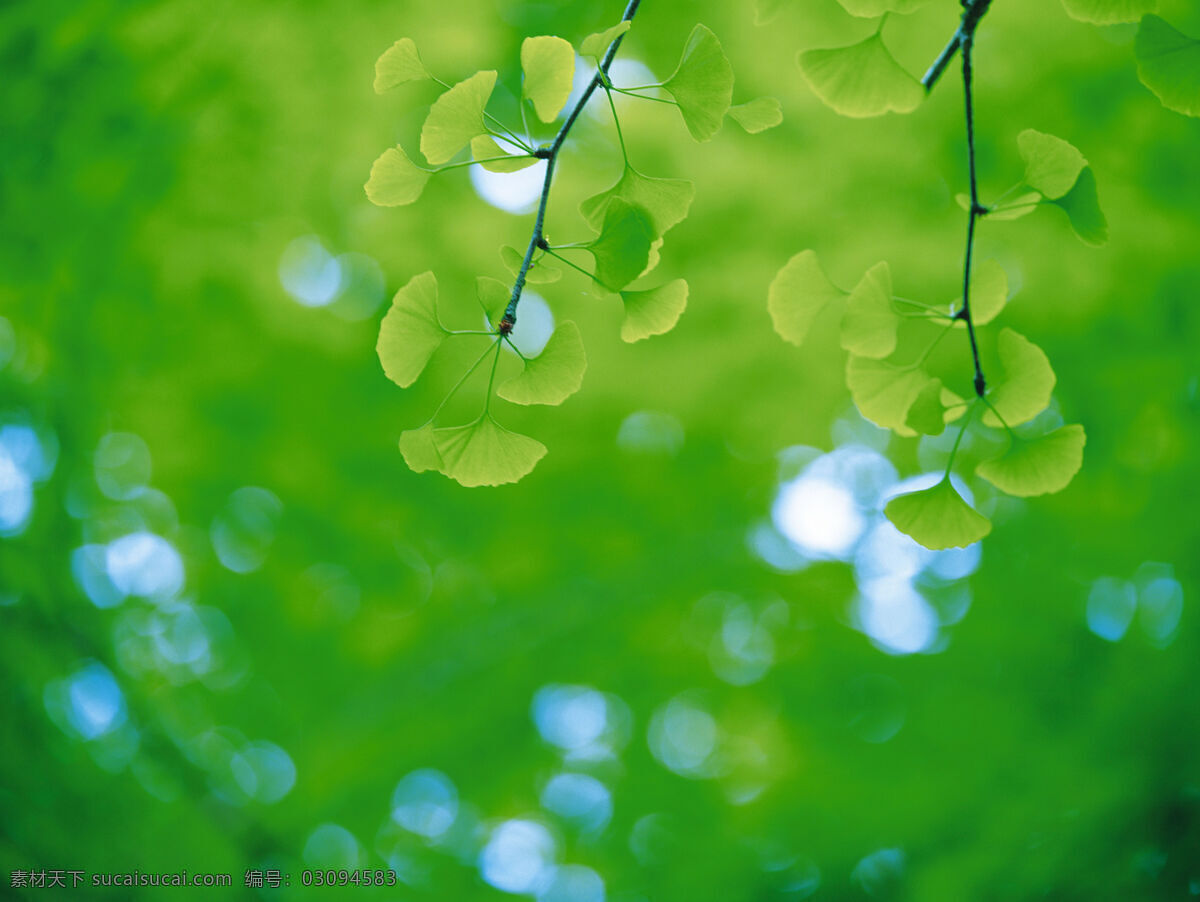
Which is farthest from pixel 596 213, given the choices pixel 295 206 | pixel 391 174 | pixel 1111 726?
pixel 1111 726

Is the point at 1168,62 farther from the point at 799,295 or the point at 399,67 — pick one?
the point at 399,67

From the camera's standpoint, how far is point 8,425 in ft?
6.24

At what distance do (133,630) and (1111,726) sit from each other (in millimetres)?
2803

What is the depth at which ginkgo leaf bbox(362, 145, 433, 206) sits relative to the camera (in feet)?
1.51

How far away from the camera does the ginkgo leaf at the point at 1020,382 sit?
488mm

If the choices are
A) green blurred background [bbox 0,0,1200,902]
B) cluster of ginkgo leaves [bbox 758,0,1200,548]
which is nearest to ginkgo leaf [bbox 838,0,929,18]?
cluster of ginkgo leaves [bbox 758,0,1200,548]

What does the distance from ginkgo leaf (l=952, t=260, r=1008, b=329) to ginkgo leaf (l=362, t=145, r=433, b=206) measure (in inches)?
15.8

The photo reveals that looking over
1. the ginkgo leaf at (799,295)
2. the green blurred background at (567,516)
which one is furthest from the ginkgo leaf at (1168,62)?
the green blurred background at (567,516)

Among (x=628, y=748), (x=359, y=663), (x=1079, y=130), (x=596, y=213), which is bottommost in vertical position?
(x=596, y=213)

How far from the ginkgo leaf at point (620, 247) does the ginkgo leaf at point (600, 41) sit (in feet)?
0.27

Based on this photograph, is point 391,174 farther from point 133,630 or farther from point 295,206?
point 133,630

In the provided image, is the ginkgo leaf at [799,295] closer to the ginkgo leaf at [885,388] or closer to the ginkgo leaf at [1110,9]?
the ginkgo leaf at [885,388]

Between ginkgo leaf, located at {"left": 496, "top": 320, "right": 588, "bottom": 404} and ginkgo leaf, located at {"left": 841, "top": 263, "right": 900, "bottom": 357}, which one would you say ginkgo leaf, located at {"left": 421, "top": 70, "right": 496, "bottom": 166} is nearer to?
ginkgo leaf, located at {"left": 496, "top": 320, "right": 588, "bottom": 404}

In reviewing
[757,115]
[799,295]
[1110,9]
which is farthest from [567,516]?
[1110,9]
